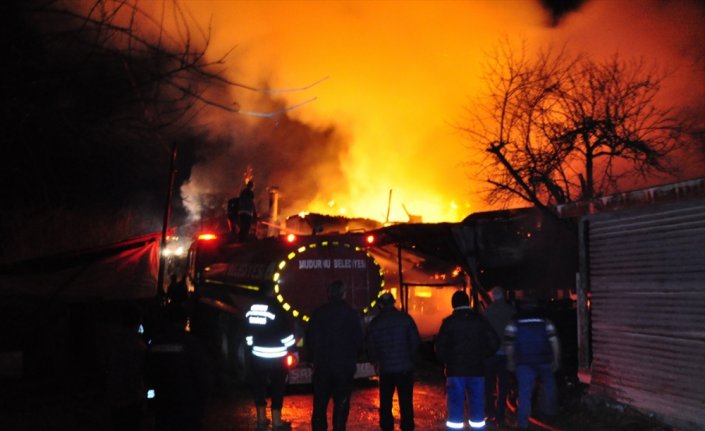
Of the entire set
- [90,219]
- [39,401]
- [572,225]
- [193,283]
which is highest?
[90,219]

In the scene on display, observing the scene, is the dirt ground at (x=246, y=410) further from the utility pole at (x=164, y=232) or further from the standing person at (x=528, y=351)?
the utility pole at (x=164, y=232)

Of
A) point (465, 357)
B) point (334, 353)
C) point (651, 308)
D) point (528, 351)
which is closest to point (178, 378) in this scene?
point (334, 353)

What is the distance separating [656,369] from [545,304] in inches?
195

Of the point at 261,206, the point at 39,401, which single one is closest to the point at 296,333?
the point at 39,401

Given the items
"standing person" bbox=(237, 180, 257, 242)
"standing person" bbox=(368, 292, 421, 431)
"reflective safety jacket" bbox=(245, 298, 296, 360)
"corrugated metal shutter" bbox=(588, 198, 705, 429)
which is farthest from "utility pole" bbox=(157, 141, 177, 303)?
"corrugated metal shutter" bbox=(588, 198, 705, 429)

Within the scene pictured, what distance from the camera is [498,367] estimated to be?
8742 mm

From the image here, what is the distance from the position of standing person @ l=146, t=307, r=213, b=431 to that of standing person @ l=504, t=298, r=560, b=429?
459 cm

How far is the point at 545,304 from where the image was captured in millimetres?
12758

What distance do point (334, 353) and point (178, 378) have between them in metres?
2.30

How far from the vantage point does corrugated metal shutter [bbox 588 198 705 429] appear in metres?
7.29

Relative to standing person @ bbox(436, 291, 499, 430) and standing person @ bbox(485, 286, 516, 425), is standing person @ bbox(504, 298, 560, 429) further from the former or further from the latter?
standing person @ bbox(436, 291, 499, 430)

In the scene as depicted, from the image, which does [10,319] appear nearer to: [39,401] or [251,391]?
[39,401]

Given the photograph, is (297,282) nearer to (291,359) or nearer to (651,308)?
(291,359)

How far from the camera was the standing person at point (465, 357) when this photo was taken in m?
7.13
